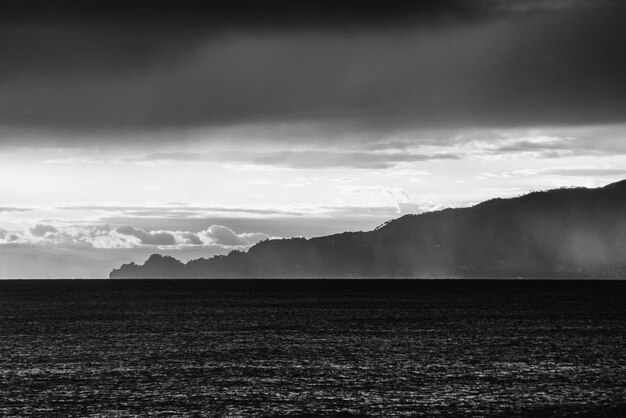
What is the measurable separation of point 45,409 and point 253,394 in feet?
56.1

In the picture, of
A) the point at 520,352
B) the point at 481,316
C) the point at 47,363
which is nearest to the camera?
the point at 47,363

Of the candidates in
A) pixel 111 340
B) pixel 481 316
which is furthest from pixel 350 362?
pixel 481 316

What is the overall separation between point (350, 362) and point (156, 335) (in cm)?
4794

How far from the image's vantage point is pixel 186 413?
64.9 metres

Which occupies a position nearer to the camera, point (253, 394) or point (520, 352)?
point (253, 394)

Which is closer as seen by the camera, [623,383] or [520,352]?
[623,383]

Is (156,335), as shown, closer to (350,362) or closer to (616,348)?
(350,362)

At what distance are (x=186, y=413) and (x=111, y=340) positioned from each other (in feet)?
208

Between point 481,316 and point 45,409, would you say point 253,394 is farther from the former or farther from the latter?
point 481,316

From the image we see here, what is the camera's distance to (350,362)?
314 feet

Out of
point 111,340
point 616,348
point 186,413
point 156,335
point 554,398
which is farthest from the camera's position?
point 156,335

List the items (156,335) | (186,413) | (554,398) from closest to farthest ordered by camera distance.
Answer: (186,413), (554,398), (156,335)

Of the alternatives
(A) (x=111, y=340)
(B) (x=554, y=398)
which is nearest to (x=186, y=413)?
(B) (x=554, y=398)

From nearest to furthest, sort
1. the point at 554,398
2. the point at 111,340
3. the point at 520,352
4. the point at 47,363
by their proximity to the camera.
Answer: the point at 554,398, the point at 47,363, the point at 520,352, the point at 111,340
